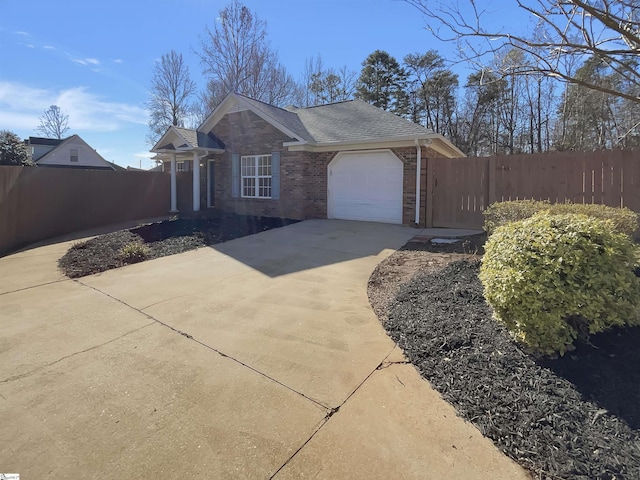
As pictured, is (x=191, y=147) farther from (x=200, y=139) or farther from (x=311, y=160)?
(x=311, y=160)

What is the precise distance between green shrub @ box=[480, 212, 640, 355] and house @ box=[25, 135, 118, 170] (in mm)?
38198

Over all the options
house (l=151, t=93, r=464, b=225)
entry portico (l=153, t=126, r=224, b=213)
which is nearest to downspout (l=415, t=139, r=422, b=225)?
house (l=151, t=93, r=464, b=225)

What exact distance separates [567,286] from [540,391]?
34.0 inches

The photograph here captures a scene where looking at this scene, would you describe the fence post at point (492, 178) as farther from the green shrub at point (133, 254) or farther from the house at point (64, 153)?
the house at point (64, 153)

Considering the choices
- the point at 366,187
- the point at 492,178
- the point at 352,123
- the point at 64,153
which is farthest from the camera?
the point at 64,153

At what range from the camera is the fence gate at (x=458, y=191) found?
1005cm

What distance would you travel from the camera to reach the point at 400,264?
6711mm

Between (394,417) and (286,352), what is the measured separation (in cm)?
128

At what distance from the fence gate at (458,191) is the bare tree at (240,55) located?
19507 millimetres

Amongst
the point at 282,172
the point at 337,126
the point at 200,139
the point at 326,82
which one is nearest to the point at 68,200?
the point at 200,139

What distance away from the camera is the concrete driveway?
2.16m

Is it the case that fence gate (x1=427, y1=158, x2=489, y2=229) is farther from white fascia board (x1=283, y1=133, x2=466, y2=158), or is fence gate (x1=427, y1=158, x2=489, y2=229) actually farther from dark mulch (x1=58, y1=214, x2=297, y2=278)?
dark mulch (x1=58, y1=214, x2=297, y2=278)

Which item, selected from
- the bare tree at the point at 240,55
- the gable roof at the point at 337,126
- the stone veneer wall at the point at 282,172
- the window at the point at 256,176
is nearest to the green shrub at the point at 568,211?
the stone veneer wall at the point at 282,172

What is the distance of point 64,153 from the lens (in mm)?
32562
